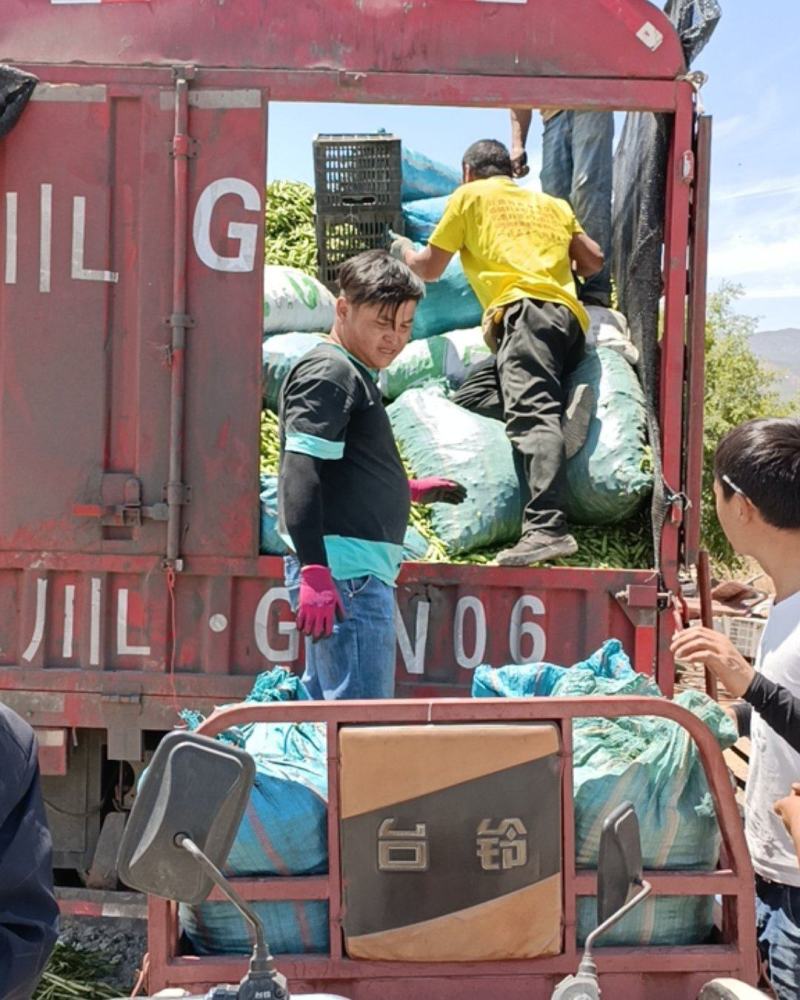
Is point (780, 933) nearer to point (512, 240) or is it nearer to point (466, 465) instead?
point (466, 465)

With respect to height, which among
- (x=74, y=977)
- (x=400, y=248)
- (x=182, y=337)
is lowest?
(x=74, y=977)

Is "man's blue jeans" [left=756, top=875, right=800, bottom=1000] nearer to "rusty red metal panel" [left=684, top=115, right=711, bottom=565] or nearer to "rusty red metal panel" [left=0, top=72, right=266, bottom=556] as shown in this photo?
"rusty red metal panel" [left=684, top=115, right=711, bottom=565]

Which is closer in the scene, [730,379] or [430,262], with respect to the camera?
[430,262]

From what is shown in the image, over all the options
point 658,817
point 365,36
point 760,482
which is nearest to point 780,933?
point 658,817

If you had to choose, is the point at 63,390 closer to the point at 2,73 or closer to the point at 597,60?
the point at 2,73

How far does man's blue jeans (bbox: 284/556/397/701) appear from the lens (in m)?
3.19

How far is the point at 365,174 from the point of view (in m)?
5.89

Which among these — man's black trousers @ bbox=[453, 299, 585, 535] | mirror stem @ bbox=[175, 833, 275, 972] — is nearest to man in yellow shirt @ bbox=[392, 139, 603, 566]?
man's black trousers @ bbox=[453, 299, 585, 535]

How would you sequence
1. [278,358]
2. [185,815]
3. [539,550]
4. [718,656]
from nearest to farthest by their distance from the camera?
[185,815] → [718,656] → [539,550] → [278,358]

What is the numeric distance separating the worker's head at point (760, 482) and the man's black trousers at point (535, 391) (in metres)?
1.62

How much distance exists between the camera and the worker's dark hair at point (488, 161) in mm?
4754

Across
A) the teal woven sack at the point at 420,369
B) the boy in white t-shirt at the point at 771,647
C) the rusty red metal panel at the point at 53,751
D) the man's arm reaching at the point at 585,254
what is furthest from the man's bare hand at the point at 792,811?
the teal woven sack at the point at 420,369

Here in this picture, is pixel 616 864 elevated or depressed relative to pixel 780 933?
elevated

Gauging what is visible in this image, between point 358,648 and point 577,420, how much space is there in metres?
1.46
